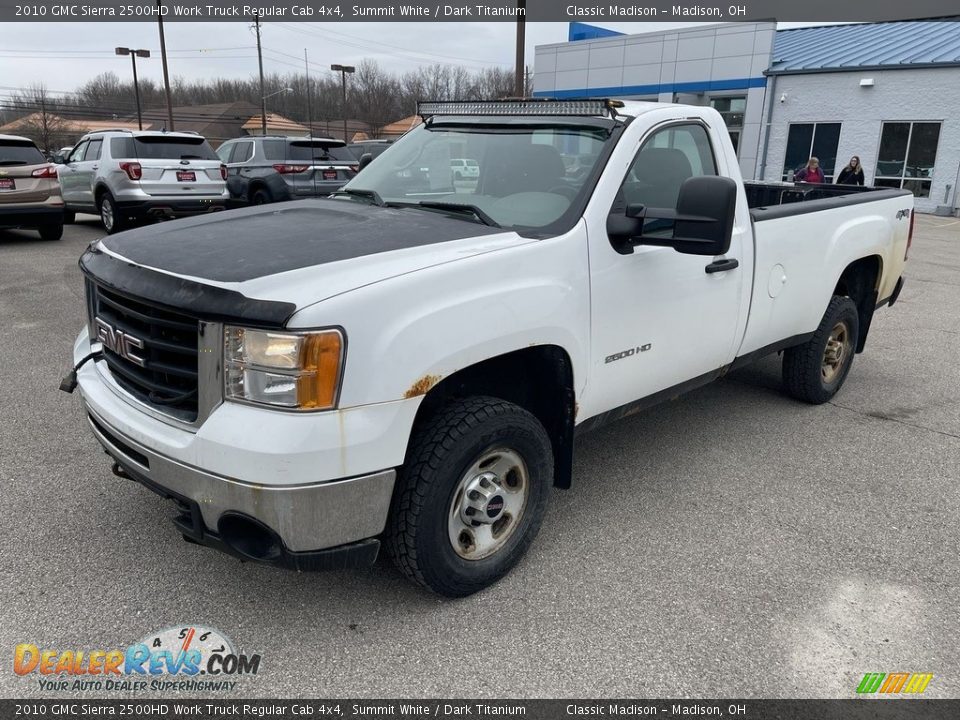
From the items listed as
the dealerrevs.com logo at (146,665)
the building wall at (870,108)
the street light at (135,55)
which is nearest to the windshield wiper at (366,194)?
the dealerrevs.com logo at (146,665)

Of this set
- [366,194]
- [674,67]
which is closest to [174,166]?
[366,194]

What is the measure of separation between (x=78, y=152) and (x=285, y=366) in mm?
14734

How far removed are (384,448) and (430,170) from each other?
1.88m

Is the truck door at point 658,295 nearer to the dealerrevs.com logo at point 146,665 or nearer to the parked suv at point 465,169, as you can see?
the parked suv at point 465,169

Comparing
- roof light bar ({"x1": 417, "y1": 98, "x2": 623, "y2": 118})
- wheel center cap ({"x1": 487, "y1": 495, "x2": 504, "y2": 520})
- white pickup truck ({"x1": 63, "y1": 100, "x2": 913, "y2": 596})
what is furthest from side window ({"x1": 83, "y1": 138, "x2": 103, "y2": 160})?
wheel center cap ({"x1": 487, "y1": 495, "x2": 504, "y2": 520})

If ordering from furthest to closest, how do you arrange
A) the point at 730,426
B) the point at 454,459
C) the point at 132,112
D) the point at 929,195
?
1. the point at 132,112
2. the point at 929,195
3. the point at 730,426
4. the point at 454,459

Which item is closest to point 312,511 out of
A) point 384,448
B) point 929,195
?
point 384,448

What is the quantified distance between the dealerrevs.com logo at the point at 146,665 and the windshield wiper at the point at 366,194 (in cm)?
211

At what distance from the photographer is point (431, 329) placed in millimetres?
2553

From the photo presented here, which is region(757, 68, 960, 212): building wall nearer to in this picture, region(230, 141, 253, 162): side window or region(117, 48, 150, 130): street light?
region(230, 141, 253, 162): side window

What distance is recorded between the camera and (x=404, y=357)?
2.49m

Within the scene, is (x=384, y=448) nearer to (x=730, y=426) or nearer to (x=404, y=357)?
(x=404, y=357)

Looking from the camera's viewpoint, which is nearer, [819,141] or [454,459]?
[454,459]

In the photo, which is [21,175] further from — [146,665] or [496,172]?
[146,665]
